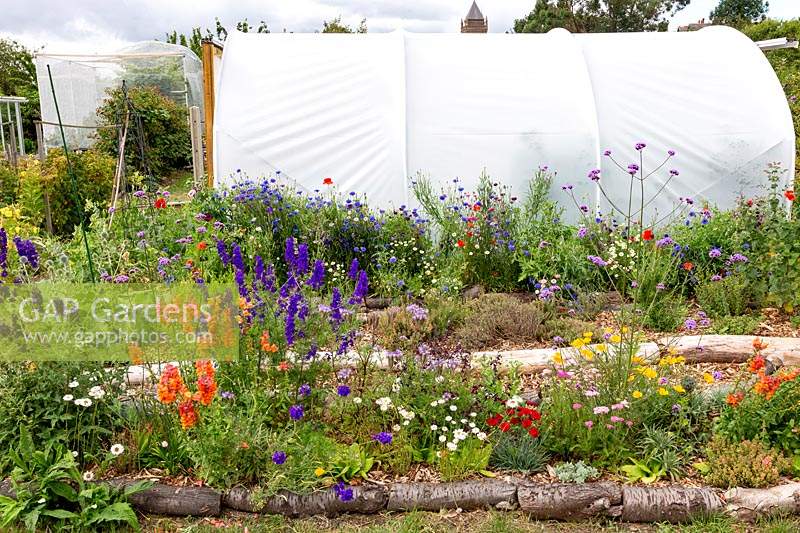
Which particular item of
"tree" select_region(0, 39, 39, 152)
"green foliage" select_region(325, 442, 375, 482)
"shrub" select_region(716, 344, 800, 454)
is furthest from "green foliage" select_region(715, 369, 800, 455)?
"tree" select_region(0, 39, 39, 152)

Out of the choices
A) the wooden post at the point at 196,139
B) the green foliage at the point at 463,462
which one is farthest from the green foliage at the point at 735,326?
the wooden post at the point at 196,139

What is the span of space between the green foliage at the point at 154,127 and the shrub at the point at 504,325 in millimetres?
12351

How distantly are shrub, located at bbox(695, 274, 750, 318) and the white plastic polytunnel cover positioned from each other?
1.83m

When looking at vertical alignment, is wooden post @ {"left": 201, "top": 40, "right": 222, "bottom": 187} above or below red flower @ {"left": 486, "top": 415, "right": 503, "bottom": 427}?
above

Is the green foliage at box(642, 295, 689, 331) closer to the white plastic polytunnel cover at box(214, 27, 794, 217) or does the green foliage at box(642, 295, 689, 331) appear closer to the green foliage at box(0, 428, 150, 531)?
the white plastic polytunnel cover at box(214, 27, 794, 217)

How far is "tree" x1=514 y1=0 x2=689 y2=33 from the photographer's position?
32.0 m

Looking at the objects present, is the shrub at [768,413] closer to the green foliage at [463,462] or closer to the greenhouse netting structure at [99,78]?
the green foliage at [463,462]

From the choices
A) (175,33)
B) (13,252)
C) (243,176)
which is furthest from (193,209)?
(175,33)

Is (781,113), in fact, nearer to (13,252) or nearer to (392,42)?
(392,42)

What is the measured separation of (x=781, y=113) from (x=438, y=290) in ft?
15.1

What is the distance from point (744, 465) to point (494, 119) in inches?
194

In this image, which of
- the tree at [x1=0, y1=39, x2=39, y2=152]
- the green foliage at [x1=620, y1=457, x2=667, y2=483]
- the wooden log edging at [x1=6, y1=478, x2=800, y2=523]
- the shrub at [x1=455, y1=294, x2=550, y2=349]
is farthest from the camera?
the tree at [x1=0, y1=39, x2=39, y2=152]

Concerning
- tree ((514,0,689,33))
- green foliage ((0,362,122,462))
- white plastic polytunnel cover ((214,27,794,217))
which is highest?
tree ((514,0,689,33))

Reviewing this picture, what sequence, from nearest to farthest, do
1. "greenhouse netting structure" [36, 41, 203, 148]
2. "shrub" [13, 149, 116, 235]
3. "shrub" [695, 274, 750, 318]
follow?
"shrub" [695, 274, 750, 318] → "shrub" [13, 149, 116, 235] → "greenhouse netting structure" [36, 41, 203, 148]
